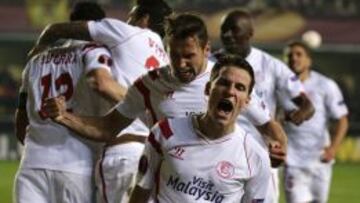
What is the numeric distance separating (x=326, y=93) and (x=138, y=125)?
15.4ft

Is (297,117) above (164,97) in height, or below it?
below

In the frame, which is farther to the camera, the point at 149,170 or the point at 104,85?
the point at 104,85

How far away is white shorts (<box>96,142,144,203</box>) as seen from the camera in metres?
7.22

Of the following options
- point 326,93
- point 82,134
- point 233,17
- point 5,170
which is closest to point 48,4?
point 5,170

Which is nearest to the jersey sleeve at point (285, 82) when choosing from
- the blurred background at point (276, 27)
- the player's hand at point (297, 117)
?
the player's hand at point (297, 117)

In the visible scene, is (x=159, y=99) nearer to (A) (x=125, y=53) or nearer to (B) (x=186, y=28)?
(B) (x=186, y=28)

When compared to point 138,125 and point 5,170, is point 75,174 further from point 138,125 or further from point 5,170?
point 5,170

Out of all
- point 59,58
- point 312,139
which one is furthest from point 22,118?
point 312,139

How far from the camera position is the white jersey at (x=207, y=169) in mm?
5453

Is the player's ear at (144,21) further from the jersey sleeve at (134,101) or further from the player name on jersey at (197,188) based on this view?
the player name on jersey at (197,188)

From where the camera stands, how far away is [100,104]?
6.84m

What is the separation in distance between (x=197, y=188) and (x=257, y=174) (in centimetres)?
27

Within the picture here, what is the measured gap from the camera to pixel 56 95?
265 inches

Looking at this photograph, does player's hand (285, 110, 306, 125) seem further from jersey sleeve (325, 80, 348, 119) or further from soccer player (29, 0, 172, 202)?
jersey sleeve (325, 80, 348, 119)
